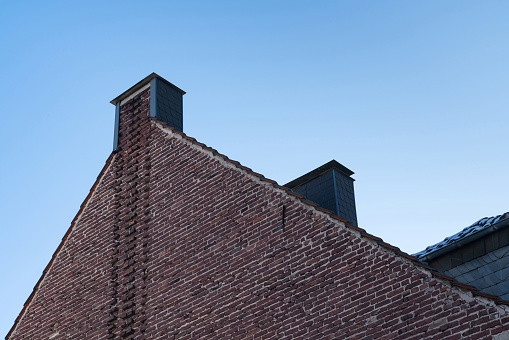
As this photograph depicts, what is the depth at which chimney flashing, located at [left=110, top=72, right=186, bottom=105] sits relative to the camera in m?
15.0

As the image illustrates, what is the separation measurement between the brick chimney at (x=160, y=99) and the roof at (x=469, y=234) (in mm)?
6197

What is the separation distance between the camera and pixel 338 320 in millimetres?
9555

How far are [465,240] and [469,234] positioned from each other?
0.36 ft

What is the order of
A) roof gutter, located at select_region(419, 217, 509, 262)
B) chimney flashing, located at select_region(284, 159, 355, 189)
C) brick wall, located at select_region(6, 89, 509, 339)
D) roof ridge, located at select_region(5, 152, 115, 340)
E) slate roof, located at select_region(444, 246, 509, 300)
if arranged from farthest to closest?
chimney flashing, located at select_region(284, 159, 355, 189) < roof ridge, located at select_region(5, 152, 115, 340) < roof gutter, located at select_region(419, 217, 509, 262) < slate roof, located at select_region(444, 246, 509, 300) < brick wall, located at select_region(6, 89, 509, 339)

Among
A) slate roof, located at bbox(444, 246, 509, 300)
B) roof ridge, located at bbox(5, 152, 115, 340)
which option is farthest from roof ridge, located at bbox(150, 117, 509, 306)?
roof ridge, located at bbox(5, 152, 115, 340)

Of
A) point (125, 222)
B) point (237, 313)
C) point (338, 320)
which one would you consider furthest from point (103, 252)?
point (338, 320)

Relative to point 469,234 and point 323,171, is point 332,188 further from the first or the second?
point 469,234

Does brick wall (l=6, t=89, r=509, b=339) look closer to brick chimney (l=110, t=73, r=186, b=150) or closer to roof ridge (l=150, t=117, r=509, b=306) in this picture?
roof ridge (l=150, t=117, r=509, b=306)

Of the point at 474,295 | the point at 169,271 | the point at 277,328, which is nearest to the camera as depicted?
the point at 474,295

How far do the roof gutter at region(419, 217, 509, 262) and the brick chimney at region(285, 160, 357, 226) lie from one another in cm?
484

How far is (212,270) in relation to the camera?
37.5 ft

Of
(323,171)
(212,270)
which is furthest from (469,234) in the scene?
(323,171)

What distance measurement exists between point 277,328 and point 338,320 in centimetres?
103

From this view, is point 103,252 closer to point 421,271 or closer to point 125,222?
point 125,222
